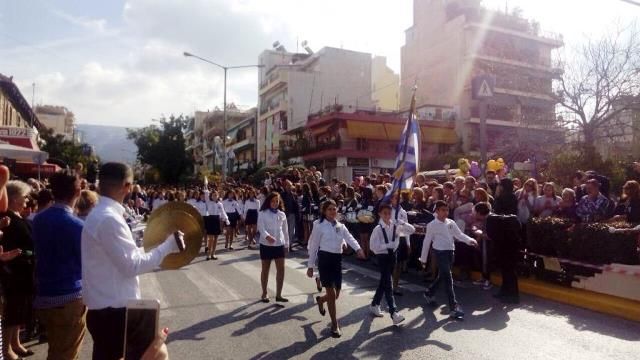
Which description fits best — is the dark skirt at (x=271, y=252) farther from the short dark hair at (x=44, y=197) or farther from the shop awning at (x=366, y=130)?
the shop awning at (x=366, y=130)

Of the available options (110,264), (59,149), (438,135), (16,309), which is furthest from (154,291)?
(59,149)

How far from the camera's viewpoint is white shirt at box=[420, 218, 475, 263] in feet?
28.9

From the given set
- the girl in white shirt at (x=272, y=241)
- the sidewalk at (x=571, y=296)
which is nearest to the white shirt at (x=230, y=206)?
the sidewalk at (x=571, y=296)

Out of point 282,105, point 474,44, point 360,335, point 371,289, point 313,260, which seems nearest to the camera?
point 360,335

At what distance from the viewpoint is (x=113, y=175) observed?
3.64 metres

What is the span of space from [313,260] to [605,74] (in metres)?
21.0

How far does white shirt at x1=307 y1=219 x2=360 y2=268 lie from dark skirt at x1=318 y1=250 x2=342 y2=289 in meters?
0.08

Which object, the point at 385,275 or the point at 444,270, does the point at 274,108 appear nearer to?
the point at 444,270

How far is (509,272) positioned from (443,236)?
149 centimetres

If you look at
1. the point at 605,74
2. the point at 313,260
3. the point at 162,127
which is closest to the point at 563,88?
the point at 605,74

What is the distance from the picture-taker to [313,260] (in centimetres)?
802

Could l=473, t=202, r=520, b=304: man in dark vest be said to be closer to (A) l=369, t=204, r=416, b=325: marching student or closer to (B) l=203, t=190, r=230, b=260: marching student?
(A) l=369, t=204, r=416, b=325: marching student

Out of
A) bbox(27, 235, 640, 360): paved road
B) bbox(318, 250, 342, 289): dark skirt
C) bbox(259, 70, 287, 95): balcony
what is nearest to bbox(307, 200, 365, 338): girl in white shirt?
bbox(318, 250, 342, 289): dark skirt

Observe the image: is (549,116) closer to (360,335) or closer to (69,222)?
(360,335)
